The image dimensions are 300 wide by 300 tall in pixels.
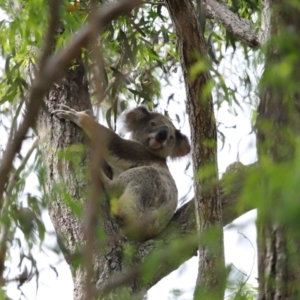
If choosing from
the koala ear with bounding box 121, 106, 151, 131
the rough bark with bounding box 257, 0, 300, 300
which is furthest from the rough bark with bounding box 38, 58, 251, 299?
the rough bark with bounding box 257, 0, 300, 300

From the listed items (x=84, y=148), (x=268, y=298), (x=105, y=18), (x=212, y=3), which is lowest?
(x=268, y=298)

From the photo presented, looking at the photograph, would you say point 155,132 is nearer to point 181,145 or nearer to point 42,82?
point 181,145

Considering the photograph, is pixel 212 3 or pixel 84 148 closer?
pixel 84 148

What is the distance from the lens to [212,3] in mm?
4102

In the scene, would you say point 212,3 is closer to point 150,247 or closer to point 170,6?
point 170,6

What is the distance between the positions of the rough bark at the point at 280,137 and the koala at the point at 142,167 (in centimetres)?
196

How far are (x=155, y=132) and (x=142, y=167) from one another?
66 centimetres

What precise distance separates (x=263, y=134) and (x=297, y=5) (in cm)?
33

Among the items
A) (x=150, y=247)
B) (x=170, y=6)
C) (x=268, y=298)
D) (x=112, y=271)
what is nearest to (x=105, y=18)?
(x=268, y=298)

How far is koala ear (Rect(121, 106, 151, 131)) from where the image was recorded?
5227 millimetres

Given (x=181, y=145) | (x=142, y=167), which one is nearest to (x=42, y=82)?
(x=142, y=167)

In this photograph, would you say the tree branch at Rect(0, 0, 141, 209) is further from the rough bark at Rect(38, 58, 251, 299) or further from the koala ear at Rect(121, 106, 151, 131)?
the koala ear at Rect(121, 106, 151, 131)

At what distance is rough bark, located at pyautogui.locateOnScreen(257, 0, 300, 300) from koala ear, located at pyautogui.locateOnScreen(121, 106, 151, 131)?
3.47 meters

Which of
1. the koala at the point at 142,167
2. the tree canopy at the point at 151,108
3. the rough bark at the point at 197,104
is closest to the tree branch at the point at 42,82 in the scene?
the tree canopy at the point at 151,108
